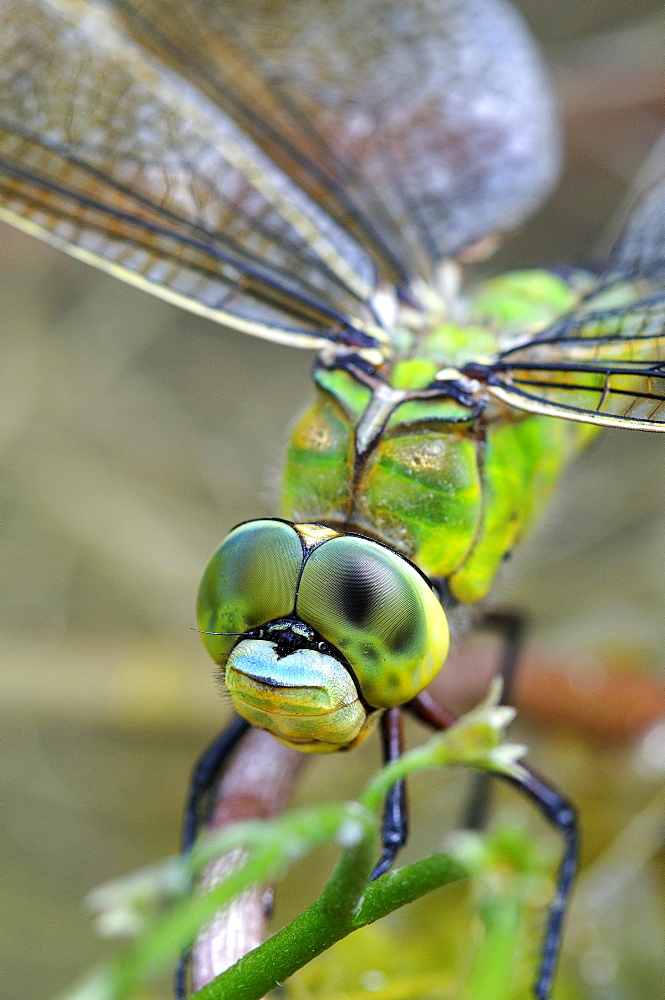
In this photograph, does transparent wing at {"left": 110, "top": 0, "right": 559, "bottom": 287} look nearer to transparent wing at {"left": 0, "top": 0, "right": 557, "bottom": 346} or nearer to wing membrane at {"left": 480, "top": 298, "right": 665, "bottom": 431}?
transparent wing at {"left": 0, "top": 0, "right": 557, "bottom": 346}

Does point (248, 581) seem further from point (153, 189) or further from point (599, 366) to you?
point (153, 189)

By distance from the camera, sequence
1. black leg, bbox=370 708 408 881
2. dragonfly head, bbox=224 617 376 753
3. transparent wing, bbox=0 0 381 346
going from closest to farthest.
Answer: dragonfly head, bbox=224 617 376 753
black leg, bbox=370 708 408 881
transparent wing, bbox=0 0 381 346

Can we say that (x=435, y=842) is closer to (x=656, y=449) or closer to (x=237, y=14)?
(x=656, y=449)

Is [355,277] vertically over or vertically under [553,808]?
over

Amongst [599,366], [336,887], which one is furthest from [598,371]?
[336,887]

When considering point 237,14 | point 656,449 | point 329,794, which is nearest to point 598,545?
point 656,449

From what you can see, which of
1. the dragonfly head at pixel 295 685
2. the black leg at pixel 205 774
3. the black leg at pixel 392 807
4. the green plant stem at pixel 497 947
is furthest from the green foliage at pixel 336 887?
the black leg at pixel 205 774

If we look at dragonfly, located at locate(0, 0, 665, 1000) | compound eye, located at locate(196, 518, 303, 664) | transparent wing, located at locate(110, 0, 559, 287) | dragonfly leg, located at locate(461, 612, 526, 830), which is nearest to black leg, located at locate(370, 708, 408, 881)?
dragonfly, located at locate(0, 0, 665, 1000)
